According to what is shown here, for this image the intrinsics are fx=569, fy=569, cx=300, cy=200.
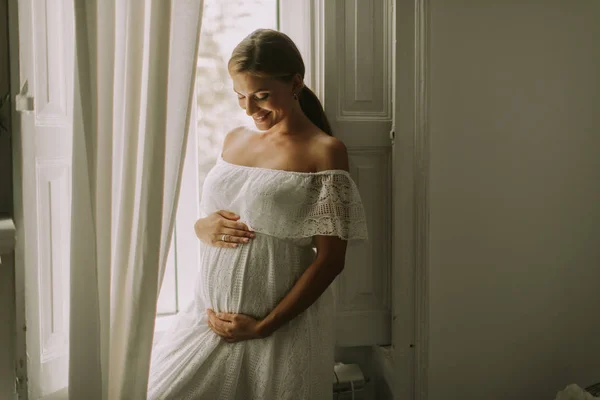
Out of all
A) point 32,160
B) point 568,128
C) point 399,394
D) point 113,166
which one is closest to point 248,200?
point 113,166

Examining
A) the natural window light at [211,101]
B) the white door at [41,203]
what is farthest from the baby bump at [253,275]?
the natural window light at [211,101]

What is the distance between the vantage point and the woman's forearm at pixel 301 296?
4.72ft

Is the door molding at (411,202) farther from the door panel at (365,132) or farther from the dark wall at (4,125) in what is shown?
the dark wall at (4,125)

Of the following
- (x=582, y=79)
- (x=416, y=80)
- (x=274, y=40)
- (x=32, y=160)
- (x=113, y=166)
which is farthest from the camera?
(x=582, y=79)

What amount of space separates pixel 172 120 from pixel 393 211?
2.77 ft

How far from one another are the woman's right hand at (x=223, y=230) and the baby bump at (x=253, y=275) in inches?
0.7

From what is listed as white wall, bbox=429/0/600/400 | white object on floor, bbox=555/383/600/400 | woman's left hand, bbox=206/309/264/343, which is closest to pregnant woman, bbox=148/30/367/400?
woman's left hand, bbox=206/309/264/343

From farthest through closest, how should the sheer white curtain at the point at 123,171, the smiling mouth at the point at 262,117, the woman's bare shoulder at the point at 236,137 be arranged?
the woman's bare shoulder at the point at 236,137
the smiling mouth at the point at 262,117
the sheer white curtain at the point at 123,171

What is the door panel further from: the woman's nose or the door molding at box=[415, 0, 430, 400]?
the woman's nose

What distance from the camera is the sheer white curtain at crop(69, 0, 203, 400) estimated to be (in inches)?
45.1

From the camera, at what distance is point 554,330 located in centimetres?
193

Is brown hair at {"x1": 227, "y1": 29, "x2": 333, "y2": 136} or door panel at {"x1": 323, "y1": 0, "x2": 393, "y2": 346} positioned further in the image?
door panel at {"x1": 323, "y1": 0, "x2": 393, "y2": 346}

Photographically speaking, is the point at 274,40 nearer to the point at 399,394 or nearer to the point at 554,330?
the point at 399,394

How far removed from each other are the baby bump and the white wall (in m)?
0.57
